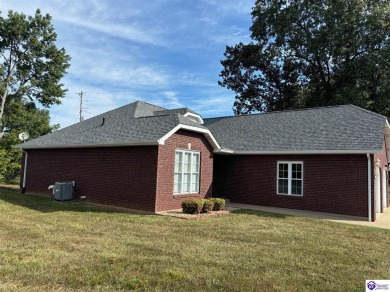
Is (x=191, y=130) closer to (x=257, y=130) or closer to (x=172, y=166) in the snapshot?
(x=172, y=166)

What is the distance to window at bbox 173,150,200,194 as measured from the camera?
13.4 meters

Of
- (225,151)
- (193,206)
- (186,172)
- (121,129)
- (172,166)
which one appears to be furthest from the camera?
(225,151)

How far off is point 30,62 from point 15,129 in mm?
6660

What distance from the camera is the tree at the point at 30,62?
29.8 metres

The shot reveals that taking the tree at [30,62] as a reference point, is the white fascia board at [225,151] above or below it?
below

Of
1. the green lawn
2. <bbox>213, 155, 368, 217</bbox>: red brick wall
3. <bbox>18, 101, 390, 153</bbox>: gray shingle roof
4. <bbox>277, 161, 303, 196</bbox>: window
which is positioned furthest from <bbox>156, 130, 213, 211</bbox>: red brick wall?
<bbox>277, 161, 303, 196</bbox>: window

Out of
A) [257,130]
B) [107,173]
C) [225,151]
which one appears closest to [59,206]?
[107,173]

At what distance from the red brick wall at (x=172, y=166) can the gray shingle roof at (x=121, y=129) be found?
56 cm

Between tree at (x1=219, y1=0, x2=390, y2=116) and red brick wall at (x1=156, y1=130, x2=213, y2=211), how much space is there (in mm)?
17866

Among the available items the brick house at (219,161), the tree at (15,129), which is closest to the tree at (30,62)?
the tree at (15,129)

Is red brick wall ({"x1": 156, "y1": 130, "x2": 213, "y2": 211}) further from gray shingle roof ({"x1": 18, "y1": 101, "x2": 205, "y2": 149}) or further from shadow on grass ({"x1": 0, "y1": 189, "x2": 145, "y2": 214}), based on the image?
shadow on grass ({"x1": 0, "y1": 189, "x2": 145, "y2": 214})

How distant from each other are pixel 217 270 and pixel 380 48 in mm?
28922

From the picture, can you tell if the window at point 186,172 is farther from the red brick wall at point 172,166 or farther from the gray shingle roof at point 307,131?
the gray shingle roof at point 307,131

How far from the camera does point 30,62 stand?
31.2m
